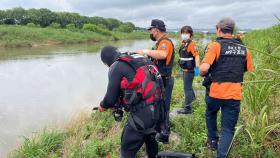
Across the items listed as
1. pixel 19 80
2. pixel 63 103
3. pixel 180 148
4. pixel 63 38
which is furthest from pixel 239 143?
pixel 63 38

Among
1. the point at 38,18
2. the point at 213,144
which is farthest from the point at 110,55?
the point at 38,18

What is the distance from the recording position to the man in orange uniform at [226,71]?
151 inches

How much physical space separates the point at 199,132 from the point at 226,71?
56.6 inches

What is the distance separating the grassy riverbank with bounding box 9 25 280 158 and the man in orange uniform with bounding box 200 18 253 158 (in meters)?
0.19

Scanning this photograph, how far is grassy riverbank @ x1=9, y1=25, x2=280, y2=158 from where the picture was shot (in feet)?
12.8

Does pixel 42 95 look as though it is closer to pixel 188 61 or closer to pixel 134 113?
pixel 188 61

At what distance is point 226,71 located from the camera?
3881 mm

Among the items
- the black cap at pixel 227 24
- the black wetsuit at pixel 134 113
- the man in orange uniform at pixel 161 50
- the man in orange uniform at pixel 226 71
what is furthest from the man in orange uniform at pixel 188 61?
the black wetsuit at pixel 134 113

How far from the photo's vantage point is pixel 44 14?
230 feet

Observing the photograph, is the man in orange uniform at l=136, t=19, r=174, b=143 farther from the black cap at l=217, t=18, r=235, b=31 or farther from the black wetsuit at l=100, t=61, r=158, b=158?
the black cap at l=217, t=18, r=235, b=31

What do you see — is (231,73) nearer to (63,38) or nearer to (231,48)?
(231,48)

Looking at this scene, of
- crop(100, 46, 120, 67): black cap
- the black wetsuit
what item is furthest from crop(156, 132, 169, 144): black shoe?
crop(100, 46, 120, 67): black cap

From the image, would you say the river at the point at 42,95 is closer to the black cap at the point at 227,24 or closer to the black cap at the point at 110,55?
the black cap at the point at 110,55

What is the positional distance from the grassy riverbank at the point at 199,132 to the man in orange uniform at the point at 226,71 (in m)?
0.19
